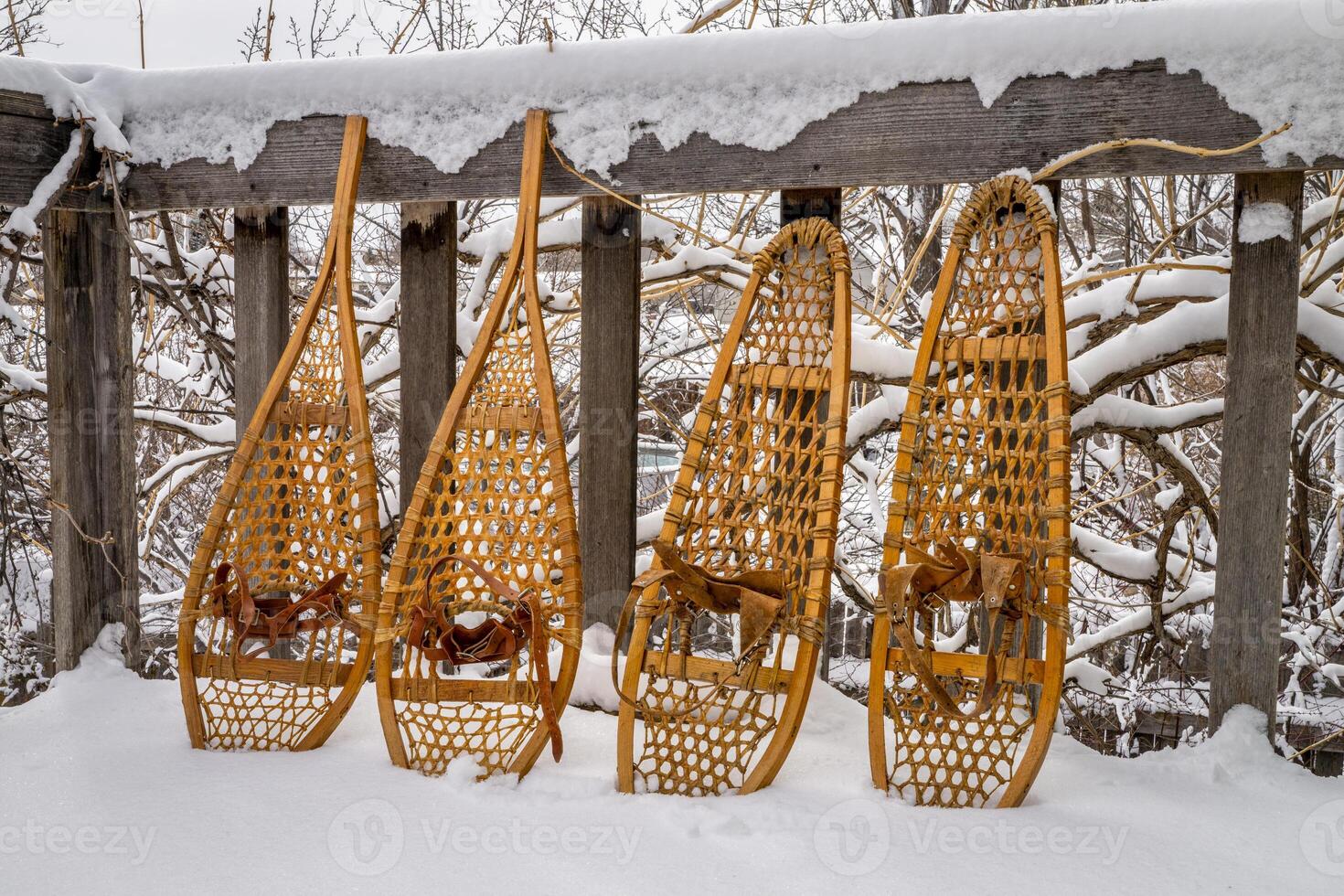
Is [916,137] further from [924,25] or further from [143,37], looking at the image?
[143,37]

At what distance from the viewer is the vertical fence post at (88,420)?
2.04m

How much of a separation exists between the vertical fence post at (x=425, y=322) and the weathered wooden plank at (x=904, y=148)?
0.32ft

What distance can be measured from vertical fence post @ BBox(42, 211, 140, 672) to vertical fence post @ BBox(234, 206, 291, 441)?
0.24 meters

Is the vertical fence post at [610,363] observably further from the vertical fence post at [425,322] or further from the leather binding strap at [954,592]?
the leather binding strap at [954,592]

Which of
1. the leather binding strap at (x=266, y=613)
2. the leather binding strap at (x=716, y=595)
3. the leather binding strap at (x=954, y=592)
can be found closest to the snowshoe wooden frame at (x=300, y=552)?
the leather binding strap at (x=266, y=613)

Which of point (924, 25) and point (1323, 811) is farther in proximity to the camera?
point (924, 25)

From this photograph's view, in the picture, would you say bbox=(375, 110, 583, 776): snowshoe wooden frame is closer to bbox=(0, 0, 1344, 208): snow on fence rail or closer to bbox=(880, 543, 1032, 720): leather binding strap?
bbox=(0, 0, 1344, 208): snow on fence rail

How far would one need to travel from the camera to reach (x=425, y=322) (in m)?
1.99

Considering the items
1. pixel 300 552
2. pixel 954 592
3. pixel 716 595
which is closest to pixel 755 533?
pixel 716 595

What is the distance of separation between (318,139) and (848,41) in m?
1.03

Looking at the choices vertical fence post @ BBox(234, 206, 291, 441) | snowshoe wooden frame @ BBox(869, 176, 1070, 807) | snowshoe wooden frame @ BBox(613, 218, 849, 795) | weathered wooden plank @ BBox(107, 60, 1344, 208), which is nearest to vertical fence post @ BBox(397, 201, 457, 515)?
weathered wooden plank @ BBox(107, 60, 1344, 208)

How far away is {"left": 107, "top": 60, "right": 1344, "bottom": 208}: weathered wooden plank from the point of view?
1.54 metres

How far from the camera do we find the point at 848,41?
166 cm

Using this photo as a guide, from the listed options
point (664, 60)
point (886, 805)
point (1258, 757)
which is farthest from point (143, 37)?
point (1258, 757)
